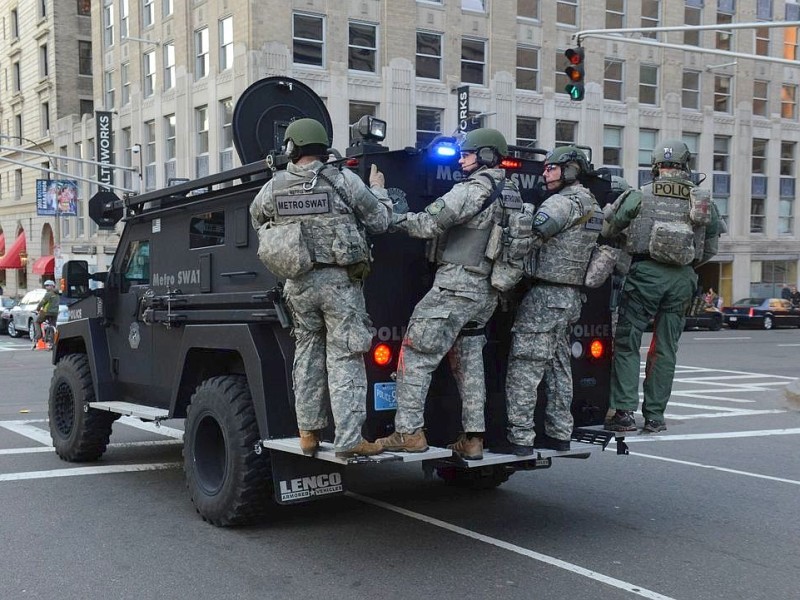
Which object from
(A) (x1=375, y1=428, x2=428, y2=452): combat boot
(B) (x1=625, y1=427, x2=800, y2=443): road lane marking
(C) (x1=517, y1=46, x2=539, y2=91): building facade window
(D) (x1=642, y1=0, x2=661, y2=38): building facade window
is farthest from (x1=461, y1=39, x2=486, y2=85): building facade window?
(A) (x1=375, y1=428, x2=428, y2=452): combat boot

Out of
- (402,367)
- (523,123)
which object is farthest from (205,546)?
(523,123)

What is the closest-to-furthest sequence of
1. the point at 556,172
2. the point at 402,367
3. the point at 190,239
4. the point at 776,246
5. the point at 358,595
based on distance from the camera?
the point at 358,595 < the point at 402,367 < the point at 556,172 < the point at 190,239 < the point at 776,246

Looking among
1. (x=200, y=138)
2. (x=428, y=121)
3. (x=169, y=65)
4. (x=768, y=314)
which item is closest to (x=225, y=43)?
(x=200, y=138)

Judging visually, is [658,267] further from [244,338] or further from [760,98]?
[760,98]

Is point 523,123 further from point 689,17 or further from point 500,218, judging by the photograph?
point 500,218

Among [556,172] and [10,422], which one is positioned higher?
[556,172]

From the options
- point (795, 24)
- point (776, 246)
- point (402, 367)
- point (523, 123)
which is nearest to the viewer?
point (402, 367)

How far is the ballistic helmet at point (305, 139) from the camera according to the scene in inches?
202

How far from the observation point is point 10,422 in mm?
10328

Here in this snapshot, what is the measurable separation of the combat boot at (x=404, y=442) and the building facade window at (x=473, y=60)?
3194 cm

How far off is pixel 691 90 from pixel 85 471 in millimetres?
39352

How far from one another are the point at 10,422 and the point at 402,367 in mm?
6955

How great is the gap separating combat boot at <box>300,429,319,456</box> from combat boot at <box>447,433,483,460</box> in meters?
0.83

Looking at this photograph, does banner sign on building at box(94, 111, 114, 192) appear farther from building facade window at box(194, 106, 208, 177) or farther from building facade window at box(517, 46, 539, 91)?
building facade window at box(517, 46, 539, 91)
